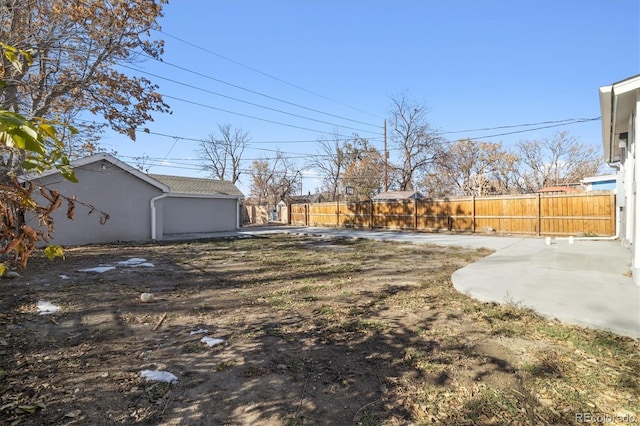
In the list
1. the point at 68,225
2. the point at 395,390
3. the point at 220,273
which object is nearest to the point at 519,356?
the point at 395,390

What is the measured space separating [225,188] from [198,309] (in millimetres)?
18657

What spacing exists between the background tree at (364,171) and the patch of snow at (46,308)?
3477 centimetres

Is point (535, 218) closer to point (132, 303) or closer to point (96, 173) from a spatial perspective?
point (132, 303)

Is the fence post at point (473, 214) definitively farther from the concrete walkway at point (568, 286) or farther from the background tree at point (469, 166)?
the background tree at point (469, 166)

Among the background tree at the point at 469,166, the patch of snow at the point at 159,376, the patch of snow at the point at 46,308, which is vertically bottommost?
the patch of snow at the point at 159,376

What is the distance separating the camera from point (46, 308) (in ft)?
16.4

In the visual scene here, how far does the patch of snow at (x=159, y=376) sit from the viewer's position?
2936 millimetres

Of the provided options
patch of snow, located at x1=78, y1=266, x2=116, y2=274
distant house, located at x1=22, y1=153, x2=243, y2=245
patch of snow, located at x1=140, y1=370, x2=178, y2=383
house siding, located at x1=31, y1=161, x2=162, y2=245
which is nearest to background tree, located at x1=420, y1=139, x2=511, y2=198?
distant house, located at x1=22, y1=153, x2=243, y2=245

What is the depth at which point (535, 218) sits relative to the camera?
16.4 m

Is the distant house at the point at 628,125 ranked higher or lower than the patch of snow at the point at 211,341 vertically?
higher

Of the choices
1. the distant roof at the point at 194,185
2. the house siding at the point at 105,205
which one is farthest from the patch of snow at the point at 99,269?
the distant roof at the point at 194,185

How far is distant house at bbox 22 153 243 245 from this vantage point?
13461 millimetres

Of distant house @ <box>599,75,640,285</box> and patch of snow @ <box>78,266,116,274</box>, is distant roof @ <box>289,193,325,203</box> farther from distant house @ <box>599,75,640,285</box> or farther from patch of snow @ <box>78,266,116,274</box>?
distant house @ <box>599,75,640,285</box>

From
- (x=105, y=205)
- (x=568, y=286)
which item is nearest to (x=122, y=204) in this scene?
(x=105, y=205)
